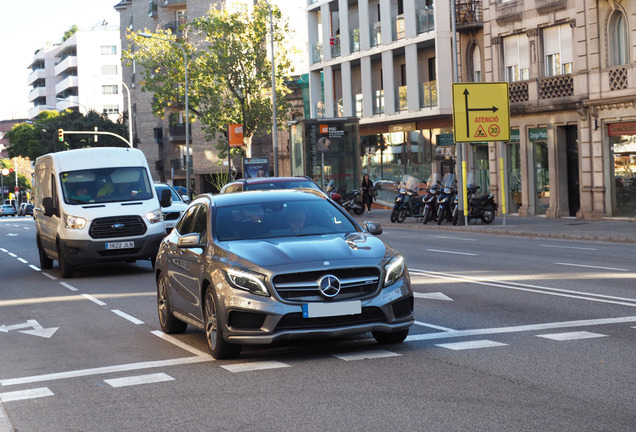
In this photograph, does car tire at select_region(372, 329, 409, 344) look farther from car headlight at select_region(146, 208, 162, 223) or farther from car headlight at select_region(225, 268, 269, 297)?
car headlight at select_region(146, 208, 162, 223)

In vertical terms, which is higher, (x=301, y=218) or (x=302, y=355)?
(x=301, y=218)

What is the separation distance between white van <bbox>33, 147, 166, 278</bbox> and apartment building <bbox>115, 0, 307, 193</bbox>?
5269 centimetres

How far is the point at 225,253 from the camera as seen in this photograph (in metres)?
9.56

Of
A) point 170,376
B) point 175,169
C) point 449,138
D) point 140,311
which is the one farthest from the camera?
point 175,169

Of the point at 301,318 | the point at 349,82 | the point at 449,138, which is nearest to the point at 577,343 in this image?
the point at 301,318

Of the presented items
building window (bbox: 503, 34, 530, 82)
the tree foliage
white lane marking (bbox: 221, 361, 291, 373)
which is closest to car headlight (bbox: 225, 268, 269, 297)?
white lane marking (bbox: 221, 361, 291, 373)

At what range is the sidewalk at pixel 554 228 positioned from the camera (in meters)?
26.8

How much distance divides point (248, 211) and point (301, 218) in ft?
1.68

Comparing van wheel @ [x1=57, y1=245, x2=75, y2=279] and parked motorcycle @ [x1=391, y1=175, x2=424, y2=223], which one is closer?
van wheel @ [x1=57, y1=245, x2=75, y2=279]

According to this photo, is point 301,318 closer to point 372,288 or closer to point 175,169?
point 372,288

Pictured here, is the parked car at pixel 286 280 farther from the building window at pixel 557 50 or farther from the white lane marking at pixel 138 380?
the building window at pixel 557 50

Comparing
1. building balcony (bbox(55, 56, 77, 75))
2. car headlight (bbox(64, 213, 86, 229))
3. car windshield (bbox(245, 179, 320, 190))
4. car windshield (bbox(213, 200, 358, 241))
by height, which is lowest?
car headlight (bbox(64, 213, 86, 229))

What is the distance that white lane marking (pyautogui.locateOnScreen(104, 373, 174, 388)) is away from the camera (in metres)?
8.58

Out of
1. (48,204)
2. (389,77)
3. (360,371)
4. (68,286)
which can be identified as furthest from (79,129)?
(360,371)
